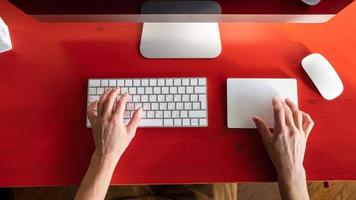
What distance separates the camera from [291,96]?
800 millimetres

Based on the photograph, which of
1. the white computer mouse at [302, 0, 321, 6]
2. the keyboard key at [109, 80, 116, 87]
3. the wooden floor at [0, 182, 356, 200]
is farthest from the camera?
the wooden floor at [0, 182, 356, 200]

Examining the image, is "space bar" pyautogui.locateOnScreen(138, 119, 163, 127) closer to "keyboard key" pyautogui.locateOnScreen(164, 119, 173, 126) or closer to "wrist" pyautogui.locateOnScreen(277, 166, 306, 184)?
"keyboard key" pyautogui.locateOnScreen(164, 119, 173, 126)

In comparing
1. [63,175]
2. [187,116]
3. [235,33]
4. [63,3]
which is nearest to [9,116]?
[63,175]

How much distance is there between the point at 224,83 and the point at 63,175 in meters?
0.41

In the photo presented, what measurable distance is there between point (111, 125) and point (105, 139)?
0.10 feet

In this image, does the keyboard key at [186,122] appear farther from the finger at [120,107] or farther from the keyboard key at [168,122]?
the finger at [120,107]

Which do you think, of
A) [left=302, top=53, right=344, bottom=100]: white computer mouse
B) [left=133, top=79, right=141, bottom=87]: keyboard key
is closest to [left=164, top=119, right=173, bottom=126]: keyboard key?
[left=133, top=79, right=141, bottom=87]: keyboard key

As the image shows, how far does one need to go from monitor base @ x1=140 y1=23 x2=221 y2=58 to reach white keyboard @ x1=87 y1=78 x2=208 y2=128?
7 cm

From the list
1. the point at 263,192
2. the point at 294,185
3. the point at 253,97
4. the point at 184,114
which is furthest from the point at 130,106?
the point at 263,192

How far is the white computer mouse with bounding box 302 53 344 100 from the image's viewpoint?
0.80 metres

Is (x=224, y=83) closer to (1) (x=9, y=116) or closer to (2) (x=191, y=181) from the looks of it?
(2) (x=191, y=181)

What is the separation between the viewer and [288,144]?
0.74 m

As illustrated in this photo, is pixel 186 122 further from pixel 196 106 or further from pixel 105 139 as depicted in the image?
pixel 105 139

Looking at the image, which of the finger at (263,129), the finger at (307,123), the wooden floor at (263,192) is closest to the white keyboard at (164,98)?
the finger at (263,129)
